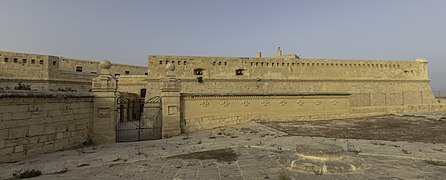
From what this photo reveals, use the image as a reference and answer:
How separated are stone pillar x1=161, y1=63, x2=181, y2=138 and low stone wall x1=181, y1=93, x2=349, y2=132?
1.99 ft

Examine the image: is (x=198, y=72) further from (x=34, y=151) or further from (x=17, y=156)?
(x=17, y=156)

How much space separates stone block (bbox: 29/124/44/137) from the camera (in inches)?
264

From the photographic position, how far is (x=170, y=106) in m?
10.4

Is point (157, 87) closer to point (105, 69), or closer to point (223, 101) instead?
point (223, 101)

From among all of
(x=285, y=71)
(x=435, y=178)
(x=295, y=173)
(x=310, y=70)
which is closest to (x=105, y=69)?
(x=295, y=173)

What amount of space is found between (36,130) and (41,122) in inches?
10.5

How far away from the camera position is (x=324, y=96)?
48.4 feet

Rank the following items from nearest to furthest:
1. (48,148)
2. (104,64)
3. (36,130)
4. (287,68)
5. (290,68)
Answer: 1. (36,130)
2. (48,148)
3. (104,64)
4. (287,68)
5. (290,68)

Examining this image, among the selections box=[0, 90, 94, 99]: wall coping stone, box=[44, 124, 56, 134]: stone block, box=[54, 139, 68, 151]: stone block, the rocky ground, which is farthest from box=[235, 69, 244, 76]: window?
box=[44, 124, 56, 134]: stone block

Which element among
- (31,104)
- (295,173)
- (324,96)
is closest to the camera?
(295,173)

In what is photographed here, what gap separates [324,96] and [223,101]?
6.82m

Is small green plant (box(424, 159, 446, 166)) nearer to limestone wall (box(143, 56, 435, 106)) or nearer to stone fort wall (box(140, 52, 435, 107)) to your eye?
stone fort wall (box(140, 52, 435, 107))

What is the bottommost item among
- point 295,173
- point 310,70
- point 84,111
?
point 295,173

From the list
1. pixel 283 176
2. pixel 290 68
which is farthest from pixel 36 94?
pixel 290 68
